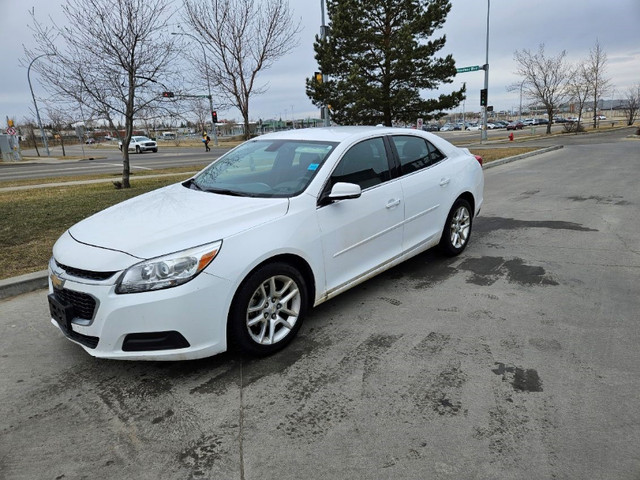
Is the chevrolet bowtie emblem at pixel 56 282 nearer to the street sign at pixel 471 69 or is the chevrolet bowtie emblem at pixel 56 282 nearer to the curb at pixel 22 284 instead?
the curb at pixel 22 284

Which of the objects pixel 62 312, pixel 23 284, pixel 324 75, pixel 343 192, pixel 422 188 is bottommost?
pixel 23 284

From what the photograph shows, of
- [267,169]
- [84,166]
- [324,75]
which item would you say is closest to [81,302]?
[267,169]

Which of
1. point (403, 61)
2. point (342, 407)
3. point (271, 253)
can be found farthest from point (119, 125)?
point (342, 407)

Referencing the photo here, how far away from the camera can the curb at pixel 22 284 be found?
15.3 feet

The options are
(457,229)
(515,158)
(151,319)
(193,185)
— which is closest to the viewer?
(151,319)

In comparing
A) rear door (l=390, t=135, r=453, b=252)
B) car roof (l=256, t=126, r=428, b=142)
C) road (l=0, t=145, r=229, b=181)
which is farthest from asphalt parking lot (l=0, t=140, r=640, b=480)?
road (l=0, t=145, r=229, b=181)

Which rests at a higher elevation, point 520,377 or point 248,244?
point 248,244

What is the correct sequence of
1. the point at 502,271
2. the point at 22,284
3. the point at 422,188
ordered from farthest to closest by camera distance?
the point at 502,271 < the point at 22,284 < the point at 422,188

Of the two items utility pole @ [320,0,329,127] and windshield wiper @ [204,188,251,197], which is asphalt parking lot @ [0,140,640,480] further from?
utility pole @ [320,0,329,127]

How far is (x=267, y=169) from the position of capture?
4160 mm

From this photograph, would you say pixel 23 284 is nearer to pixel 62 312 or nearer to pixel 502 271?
pixel 62 312

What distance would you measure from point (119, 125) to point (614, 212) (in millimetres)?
13043

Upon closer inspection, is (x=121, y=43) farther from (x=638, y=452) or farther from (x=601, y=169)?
(x=601, y=169)

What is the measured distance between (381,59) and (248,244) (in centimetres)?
1897
